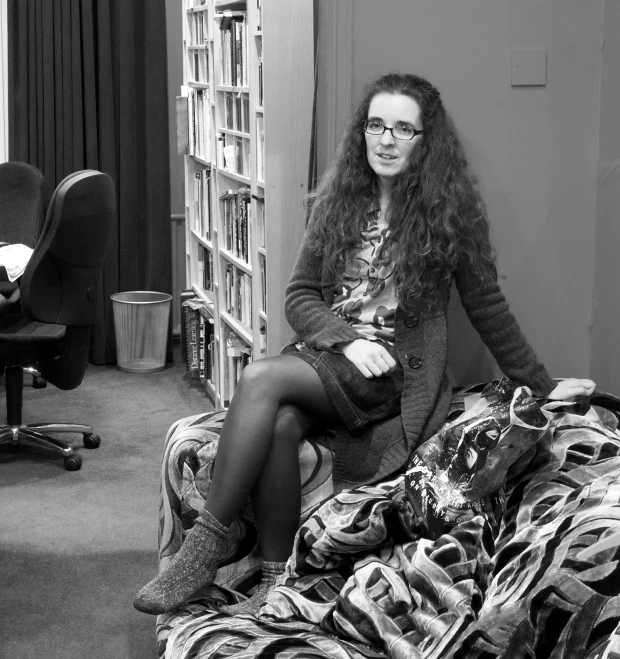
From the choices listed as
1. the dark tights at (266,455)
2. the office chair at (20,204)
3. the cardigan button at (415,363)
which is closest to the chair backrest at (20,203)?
the office chair at (20,204)

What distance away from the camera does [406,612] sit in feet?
5.78

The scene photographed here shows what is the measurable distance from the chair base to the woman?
4.54ft

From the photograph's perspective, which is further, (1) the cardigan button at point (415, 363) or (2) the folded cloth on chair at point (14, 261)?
(2) the folded cloth on chair at point (14, 261)

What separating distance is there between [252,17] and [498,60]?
3.45 ft

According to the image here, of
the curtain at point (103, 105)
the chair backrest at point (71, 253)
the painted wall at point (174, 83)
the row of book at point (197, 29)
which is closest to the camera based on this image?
the chair backrest at point (71, 253)

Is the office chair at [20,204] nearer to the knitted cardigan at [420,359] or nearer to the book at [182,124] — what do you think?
the book at [182,124]

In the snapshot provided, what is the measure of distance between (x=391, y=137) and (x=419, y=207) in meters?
0.18

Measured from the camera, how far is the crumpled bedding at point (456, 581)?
1458mm

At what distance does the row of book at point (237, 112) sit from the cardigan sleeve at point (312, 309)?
4.06ft

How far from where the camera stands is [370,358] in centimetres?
223

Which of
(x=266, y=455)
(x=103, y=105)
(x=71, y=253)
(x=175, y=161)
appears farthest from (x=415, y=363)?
(x=175, y=161)

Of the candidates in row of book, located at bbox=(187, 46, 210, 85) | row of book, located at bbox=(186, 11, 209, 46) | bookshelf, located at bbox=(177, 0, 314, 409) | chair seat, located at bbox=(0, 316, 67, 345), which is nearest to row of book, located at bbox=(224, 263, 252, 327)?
bookshelf, located at bbox=(177, 0, 314, 409)

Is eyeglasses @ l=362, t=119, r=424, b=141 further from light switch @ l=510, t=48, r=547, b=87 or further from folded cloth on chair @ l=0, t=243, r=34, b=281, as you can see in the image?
folded cloth on chair @ l=0, t=243, r=34, b=281

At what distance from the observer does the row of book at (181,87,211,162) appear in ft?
13.8
